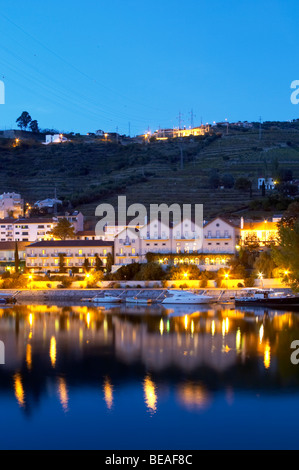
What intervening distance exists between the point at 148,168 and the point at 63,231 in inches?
716

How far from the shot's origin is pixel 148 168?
157ft

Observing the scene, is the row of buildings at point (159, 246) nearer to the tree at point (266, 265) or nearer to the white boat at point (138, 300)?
the tree at point (266, 265)

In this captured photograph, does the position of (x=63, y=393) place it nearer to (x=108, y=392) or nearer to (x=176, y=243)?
(x=108, y=392)

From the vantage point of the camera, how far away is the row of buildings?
26.6 meters

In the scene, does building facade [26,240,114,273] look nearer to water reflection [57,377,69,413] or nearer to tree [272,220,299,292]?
tree [272,220,299,292]

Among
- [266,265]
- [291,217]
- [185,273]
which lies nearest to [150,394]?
[185,273]

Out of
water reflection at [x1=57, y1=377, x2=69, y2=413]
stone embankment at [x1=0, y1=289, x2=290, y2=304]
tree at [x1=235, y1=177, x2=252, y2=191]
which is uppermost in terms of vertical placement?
tree at [x1=235, y1=177, x2=252, y2=191]

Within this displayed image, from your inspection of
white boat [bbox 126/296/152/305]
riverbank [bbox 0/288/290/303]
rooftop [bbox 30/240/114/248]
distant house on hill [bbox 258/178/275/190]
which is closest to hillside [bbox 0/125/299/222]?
distant house on hill [bbox 258/178/275/190]

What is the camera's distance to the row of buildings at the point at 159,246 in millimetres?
26609

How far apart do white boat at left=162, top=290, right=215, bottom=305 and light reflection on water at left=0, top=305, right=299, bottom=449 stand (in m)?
2.12

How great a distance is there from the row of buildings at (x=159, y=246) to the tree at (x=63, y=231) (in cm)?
191

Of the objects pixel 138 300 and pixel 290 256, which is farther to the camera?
pixel 138 300

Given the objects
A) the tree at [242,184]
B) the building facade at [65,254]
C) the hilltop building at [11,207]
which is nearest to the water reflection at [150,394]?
the building facade at [65,254]

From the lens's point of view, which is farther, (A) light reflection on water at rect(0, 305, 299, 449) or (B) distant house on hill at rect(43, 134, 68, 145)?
(B) distant house on hill at rect(43, 134, 68, 145)
